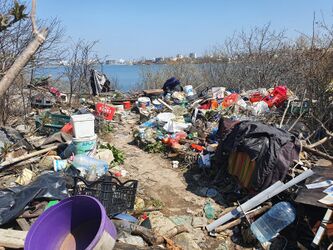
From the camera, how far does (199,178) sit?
5320 mm

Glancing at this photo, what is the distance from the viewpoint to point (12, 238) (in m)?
3.10

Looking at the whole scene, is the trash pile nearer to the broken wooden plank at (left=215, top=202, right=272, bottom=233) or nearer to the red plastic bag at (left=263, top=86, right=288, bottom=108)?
the broken wooden plank at (left=215, top=202, right=272, bottom=233)

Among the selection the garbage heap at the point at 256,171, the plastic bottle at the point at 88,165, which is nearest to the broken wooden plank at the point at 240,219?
the garbage heap at the point at 256,171

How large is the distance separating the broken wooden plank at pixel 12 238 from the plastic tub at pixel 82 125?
230 centimetres

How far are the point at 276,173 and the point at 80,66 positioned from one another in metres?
9.26

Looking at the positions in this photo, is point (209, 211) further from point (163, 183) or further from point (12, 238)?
point (12, 238)

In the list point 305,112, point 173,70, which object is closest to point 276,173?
point 305,112

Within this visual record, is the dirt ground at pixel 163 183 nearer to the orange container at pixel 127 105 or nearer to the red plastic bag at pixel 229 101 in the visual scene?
the red plastic bag at pixel 229 101

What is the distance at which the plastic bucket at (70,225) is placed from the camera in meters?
2.72

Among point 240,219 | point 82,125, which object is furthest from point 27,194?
point 240,219

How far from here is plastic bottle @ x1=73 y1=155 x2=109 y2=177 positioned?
4715mm

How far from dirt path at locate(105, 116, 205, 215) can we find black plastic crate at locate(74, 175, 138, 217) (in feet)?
2.40

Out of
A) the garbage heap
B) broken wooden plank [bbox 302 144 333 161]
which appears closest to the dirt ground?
the garbage heap

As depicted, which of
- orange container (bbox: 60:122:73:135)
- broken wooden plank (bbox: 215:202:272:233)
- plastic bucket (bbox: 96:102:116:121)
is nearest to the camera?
broken wooden plank (bbox: 215:202:272:233)
